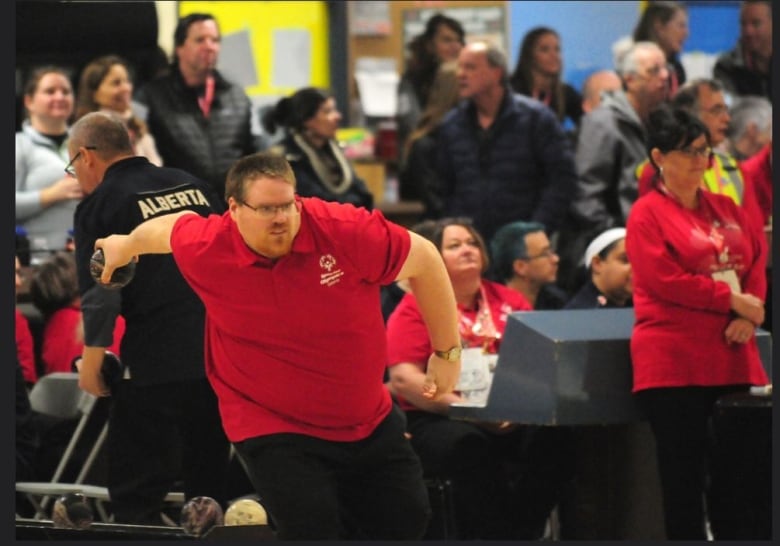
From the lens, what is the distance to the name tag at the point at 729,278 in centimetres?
649

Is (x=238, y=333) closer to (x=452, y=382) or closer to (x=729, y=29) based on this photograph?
(x=452, y=382)

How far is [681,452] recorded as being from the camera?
6.45 meters

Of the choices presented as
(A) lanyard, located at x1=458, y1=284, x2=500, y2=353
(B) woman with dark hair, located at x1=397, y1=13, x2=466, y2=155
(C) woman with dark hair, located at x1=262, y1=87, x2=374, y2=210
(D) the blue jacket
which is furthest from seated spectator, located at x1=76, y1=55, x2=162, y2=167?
(B) woman with dark hair, located at x1=397, y1=13, x2=466, y2=155

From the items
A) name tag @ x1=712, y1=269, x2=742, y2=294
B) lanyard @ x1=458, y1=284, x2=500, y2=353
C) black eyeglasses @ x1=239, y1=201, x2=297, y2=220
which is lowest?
lanyard @ x1=458, y1=284, x2=500, y2=353

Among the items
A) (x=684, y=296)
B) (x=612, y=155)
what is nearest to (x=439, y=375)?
(x=684, y=296)

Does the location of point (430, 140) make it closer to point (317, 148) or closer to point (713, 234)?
point (317, 148)

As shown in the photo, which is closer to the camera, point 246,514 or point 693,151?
point 246,514

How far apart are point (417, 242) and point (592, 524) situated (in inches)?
85.5

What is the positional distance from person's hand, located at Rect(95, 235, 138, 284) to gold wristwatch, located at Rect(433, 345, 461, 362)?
990 mm

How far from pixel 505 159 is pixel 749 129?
1.59m

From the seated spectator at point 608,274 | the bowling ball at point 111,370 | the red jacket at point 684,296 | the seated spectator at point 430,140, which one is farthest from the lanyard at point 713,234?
the seated spectator at point 430,140

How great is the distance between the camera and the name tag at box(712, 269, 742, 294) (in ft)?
21.3

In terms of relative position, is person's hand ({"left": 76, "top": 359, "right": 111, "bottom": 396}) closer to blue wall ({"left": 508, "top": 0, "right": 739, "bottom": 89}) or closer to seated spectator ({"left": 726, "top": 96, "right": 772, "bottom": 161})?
seated spectator ({"left": 726, "top": 96, "right": 772, "bottom": 161})

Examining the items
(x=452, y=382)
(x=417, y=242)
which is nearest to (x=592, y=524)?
(x=452, y=382)
